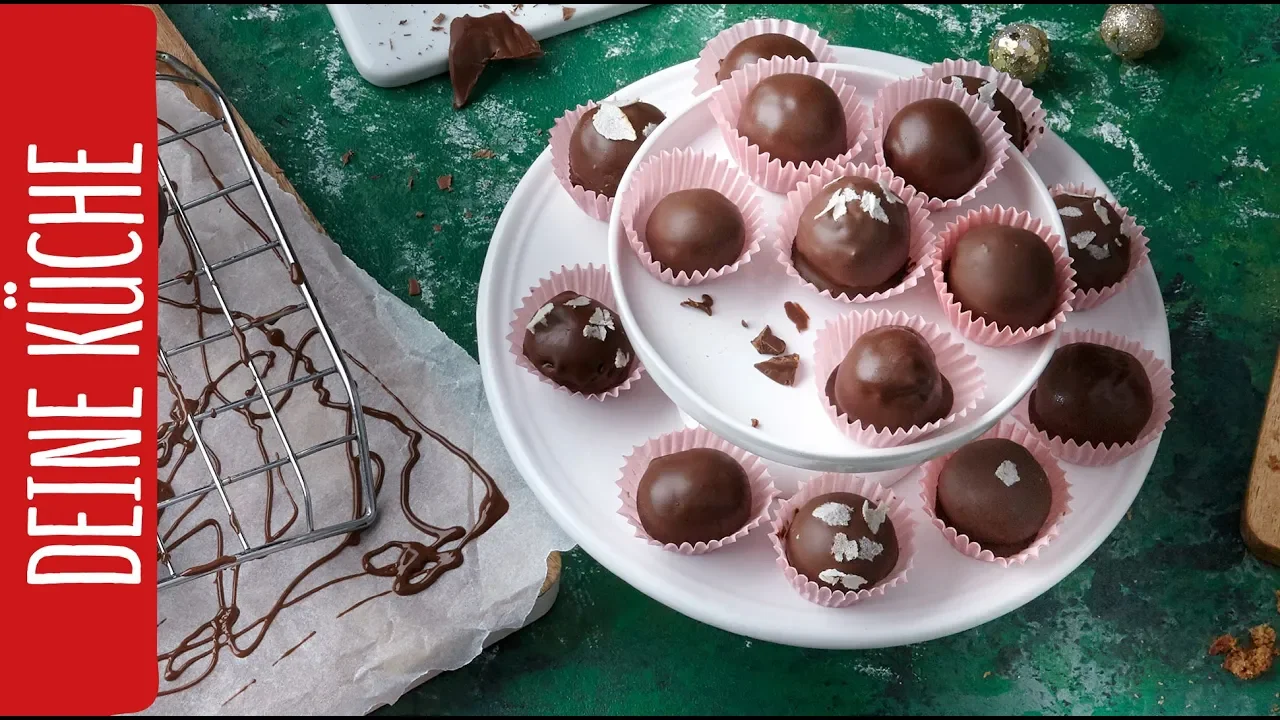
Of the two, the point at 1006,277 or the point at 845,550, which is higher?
the point at 1006,277

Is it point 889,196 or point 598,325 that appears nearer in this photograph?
point 889,196

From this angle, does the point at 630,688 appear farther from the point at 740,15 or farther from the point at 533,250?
the point at 740,15

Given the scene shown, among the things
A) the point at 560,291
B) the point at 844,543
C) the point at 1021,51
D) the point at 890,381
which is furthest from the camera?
the point at 1021,51

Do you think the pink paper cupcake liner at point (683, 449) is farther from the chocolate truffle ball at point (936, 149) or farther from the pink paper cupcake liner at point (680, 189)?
the chocolate truffle ball at point (936, 149)

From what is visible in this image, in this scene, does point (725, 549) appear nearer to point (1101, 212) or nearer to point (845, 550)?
point (845, 550)

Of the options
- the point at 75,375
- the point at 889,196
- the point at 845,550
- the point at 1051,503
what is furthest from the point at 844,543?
the point at 75,375
